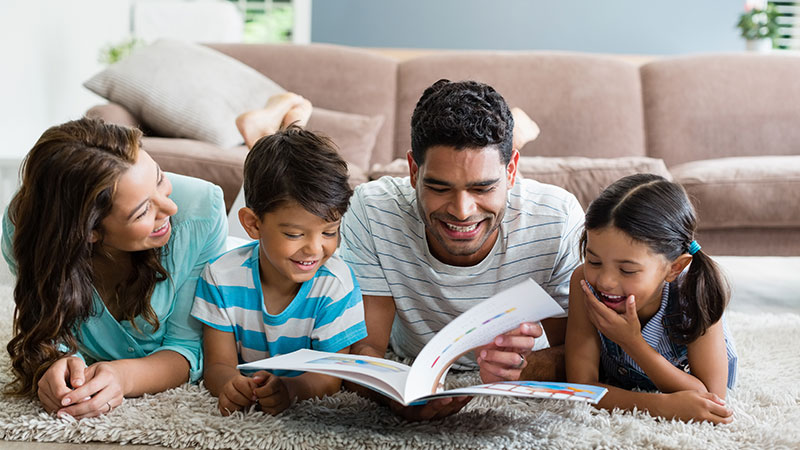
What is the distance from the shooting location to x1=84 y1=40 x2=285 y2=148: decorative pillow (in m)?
2.67

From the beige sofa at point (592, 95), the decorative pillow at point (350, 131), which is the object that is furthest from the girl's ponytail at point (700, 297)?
the decorative pillow at point (350, 131)

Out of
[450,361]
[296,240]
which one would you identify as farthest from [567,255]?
[296,240]

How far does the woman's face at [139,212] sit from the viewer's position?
123 centimetres

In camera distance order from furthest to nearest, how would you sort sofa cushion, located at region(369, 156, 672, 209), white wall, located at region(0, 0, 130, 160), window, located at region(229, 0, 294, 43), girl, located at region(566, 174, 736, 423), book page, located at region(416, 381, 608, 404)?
window, located at region(229, 0, 294, 43) < white wall, located at region(0, 0, 130, 160) < sofa cushion, located at region(369, 156, 672, 209) < girl, located at region(566, 174, 736, 423) < book page, located at region(416, 381, 608, 404)

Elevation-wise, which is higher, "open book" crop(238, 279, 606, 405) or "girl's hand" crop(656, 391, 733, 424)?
"open book" crop(238, 279, 606, 405)

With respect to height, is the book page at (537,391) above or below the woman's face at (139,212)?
below

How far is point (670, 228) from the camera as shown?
124 cm

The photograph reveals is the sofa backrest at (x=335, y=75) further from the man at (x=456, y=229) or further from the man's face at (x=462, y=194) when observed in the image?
the man's face at (x=462, y=194)

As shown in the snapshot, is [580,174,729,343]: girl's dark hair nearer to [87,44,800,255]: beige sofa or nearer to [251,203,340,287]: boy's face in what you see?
[251,203,340,287]: boy's face

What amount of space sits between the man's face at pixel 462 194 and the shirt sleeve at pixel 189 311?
16.1 inches

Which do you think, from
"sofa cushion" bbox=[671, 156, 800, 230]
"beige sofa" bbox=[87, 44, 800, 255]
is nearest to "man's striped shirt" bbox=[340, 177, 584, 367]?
"sofa cushion" bbox=[671, 156, 800, 230]

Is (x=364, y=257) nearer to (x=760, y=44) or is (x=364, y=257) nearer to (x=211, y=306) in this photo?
(x=211, y=306)

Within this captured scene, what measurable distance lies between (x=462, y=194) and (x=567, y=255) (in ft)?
1.05

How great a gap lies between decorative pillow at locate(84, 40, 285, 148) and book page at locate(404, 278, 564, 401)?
1.77m
